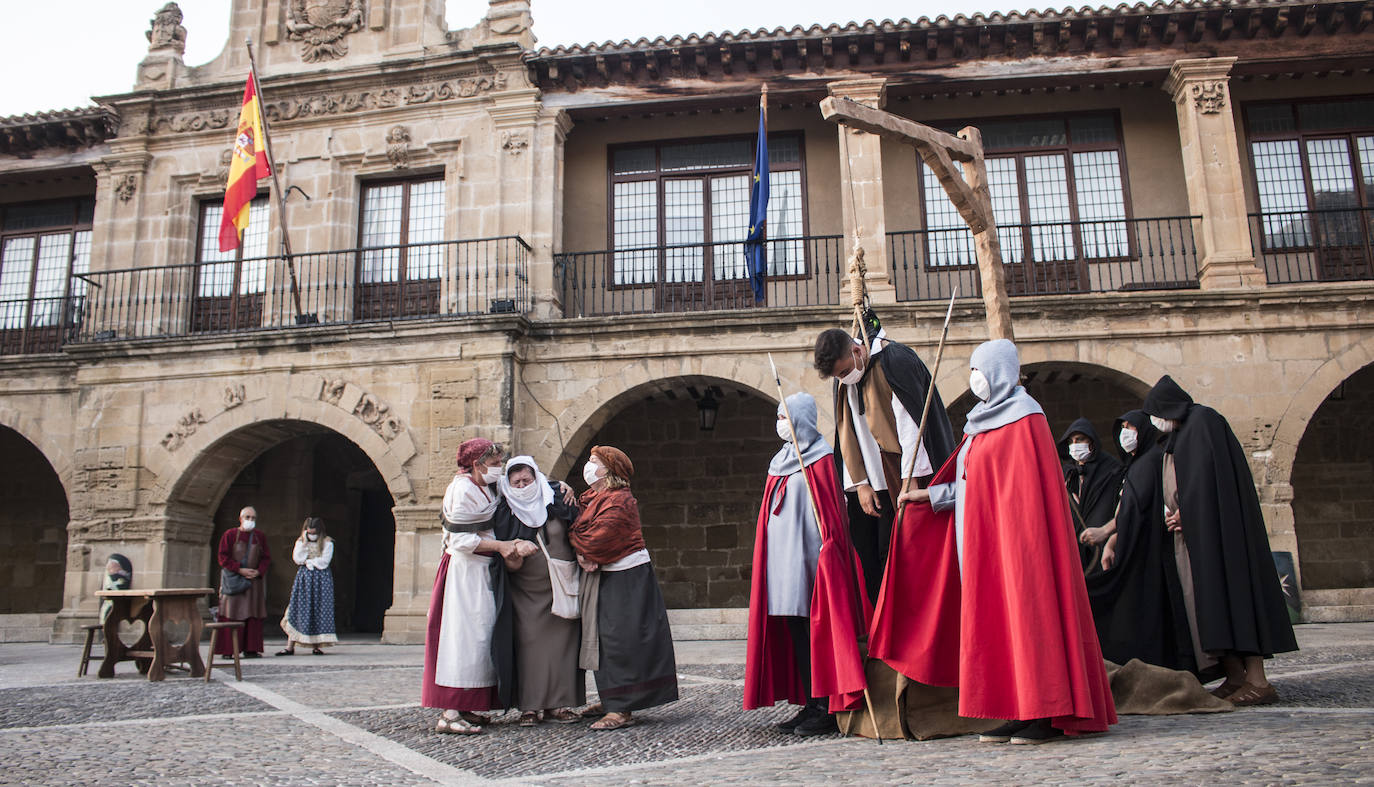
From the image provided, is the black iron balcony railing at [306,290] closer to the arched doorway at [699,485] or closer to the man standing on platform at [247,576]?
the arched doorway at [699,485]

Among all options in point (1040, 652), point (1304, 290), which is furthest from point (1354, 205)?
point (1040, 652)

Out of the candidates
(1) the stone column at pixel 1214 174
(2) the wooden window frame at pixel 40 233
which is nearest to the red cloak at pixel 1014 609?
(1) the stone column at pixel 1214 174

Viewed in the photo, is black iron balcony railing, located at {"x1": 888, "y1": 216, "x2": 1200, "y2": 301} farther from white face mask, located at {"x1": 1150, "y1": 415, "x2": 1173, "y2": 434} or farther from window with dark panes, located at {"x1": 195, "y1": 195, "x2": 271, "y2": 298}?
window with dark panes, located at {"x1": 195, "y1": 195, "x2": 271, "y2": 298}

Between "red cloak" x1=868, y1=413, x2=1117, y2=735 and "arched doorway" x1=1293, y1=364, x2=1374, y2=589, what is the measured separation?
11.0 m

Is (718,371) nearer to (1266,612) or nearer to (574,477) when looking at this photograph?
(574,477)

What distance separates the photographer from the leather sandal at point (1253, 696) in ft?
14.6

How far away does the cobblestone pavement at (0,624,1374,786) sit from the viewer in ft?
9.98

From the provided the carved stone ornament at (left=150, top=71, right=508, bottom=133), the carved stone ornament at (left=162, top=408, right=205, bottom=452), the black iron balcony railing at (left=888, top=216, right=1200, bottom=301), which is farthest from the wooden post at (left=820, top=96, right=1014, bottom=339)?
the carved stone ornament at (left=162, top=408, right=205, bottom=452)

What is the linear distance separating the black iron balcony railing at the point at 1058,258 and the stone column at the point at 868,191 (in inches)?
14.2

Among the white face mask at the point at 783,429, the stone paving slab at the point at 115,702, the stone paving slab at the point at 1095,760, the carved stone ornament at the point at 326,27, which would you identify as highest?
the carved stone ornament at the point at 326,27

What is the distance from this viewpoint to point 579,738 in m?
4.36

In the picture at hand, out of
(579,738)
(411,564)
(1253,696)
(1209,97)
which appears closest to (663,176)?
(411,564)

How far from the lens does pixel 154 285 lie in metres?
13.4

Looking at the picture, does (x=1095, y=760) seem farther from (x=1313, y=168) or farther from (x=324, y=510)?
(x=324, y=510)
